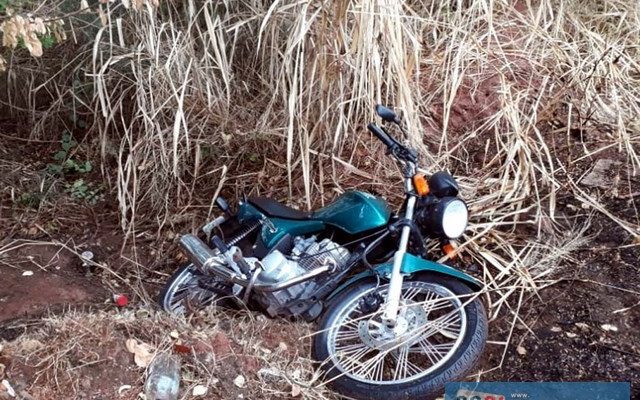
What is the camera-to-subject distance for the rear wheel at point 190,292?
121 inches

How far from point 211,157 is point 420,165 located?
3.67 feet

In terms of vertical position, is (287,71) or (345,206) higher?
(287,71)

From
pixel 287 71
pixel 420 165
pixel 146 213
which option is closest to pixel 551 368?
pixel 420 165

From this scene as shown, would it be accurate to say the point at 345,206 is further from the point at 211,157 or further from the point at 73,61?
the point at 73,61

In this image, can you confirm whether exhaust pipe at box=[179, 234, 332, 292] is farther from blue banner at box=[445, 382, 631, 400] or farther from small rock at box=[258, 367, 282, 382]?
blue banner at box=[445, 382, 631, 400]

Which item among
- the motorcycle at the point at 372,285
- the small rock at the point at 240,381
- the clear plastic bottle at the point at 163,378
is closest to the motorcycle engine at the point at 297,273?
the motorcycle at the point at 372,285

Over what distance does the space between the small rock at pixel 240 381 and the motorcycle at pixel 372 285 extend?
309 millimetres

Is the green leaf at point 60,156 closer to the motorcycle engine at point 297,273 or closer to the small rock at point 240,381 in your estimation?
the motorcycle engine at point 297,273

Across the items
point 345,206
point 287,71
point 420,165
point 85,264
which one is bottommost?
point 85,264

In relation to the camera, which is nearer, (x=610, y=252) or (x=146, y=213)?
(x=610, y=252)

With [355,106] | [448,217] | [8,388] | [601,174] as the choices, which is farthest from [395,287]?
[601,174]

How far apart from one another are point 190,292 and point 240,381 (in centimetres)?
65

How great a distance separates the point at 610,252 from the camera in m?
3.14

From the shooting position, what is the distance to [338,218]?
2955 mm
